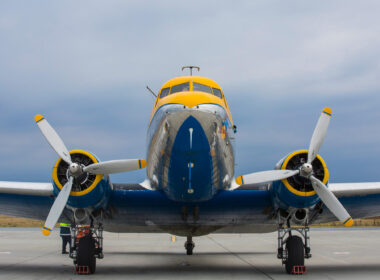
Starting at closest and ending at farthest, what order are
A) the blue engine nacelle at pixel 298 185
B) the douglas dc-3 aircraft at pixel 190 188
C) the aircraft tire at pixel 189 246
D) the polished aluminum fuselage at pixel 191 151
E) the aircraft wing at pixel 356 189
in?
the polished aluminum fuselage at pixel 191 151
the douglas dc-3 aircraft at pixel 190 188
the blue engine nacelle at pixel 298 185
the aircraft wing at pixel 356 189
the aircraft tire at pixel 189 246

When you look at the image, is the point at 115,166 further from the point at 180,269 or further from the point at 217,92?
the point at 180,269

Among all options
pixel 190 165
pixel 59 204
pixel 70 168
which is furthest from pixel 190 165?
pixel 59 204

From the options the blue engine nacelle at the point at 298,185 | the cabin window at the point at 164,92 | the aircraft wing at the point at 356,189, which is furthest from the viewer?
the aircraft wing at the point at 356,189

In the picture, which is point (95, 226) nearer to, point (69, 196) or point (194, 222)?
point (69, 196)

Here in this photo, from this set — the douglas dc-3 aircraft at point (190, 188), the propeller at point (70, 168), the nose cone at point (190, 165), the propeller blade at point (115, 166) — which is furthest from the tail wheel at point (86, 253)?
the nose cone at point (190, 165)

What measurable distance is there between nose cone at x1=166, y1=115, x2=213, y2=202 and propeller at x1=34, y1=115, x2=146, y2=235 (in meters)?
0.99

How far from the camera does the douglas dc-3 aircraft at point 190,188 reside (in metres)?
10.1

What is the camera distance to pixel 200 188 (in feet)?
36.3

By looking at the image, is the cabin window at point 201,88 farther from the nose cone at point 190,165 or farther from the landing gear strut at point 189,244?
the landing gear strut at point 189,244

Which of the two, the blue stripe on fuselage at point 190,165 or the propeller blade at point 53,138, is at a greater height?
the propeller blade at point 53,138

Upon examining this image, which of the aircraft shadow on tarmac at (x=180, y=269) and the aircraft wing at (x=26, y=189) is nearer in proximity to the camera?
the aircraft shadow on tarmac at (x=180, y=269)

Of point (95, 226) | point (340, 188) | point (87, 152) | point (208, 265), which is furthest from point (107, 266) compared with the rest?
point (340, 188)

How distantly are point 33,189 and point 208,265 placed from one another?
18.8ft

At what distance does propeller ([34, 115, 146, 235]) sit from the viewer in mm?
10820
